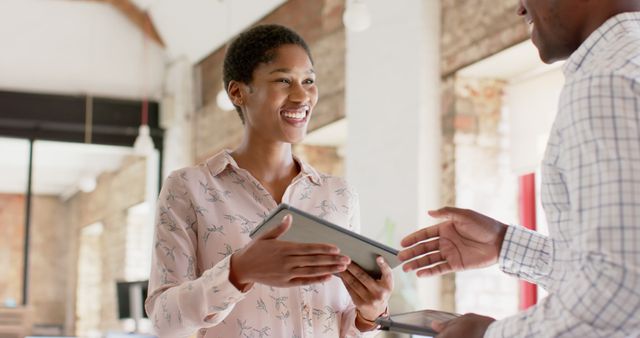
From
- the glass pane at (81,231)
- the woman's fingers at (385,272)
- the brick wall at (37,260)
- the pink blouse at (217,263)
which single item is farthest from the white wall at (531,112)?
the brick wall at (37,260)

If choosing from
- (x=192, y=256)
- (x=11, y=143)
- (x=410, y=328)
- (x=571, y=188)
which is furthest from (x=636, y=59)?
(x=11, y=143)

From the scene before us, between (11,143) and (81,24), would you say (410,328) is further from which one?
(11,143)

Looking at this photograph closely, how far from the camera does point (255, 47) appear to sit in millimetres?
2088

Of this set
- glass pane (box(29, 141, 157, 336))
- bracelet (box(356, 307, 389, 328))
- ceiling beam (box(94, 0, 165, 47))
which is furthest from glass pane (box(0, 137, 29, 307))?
bracelet (box(356, 307, 389, 328))

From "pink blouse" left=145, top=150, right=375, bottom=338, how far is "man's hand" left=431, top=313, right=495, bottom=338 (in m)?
0.51

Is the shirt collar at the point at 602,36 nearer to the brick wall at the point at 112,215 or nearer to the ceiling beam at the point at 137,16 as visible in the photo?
the ceiling beam at the point at 137,16

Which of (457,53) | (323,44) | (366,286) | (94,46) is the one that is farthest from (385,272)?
(94,46)

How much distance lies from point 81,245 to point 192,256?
45.6ft

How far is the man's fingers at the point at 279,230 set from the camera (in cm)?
154

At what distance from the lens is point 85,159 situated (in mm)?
13383

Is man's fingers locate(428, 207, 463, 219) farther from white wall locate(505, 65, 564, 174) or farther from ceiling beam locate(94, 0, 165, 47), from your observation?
ceiling beam locate(94, 0, 165, 47)

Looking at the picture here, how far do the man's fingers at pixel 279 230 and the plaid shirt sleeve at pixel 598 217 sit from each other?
0.42m

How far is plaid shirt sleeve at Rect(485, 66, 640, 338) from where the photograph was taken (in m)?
1.13

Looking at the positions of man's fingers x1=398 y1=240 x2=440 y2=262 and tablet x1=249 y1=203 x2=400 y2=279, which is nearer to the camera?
tablet x1=249 y1=203 x2=400 y2=279
